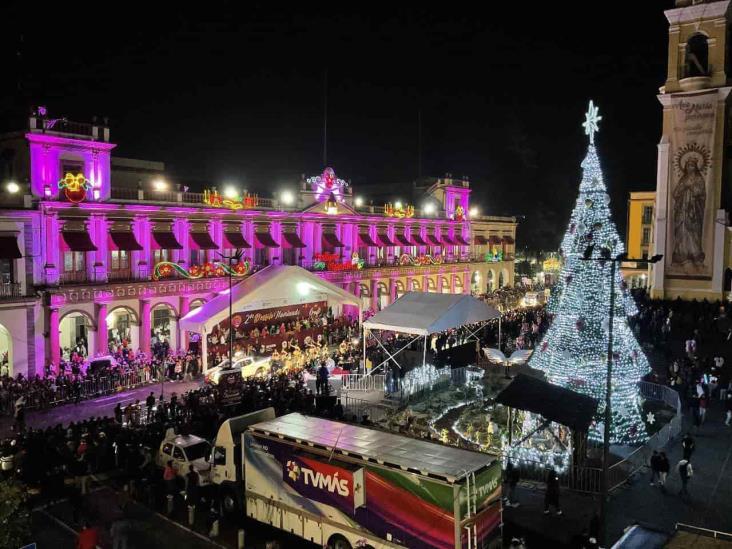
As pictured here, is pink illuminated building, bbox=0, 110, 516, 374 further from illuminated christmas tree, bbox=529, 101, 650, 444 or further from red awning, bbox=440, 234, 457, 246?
illuminated christmas tree, bbox=529, 101, 650, 444

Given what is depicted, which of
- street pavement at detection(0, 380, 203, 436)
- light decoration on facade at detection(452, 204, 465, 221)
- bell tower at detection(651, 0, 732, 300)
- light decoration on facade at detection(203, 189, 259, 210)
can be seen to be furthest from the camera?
light decoration on facade at detection(452, 204, 465, 221)

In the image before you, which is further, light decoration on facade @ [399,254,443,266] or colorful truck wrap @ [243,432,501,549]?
light decoration on facade @ [399,254,443,266]

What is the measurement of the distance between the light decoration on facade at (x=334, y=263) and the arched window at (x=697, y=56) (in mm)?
25091

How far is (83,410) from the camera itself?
2167 cm

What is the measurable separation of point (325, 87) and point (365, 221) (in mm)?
10575

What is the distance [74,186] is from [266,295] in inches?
406

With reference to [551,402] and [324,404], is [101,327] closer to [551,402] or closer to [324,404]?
[324,404]

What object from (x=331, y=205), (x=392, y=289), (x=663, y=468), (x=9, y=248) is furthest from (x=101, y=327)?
(x=392, y=289)

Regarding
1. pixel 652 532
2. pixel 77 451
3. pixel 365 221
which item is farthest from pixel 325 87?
pixel 652 532

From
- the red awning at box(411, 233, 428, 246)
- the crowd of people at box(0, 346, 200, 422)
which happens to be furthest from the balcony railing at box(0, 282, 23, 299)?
the red awning at box(411, 233, 428, 246)

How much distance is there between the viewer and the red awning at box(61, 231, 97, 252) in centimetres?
2738

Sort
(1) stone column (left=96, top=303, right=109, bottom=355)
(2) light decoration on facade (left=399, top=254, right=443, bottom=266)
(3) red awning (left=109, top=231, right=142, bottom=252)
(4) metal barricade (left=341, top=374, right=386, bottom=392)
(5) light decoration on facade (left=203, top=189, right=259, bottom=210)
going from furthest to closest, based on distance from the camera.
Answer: (2) light decoration on facade (left=399, top=254, right=443, bottom=266)
(5) light decoration on facade (left=203, top=189, right=259, bottom=210)
(3) red awning (left=109, top=231, right=142, bottom=252)
(1) stone column (left=96, top=303, right=109, bottom=355)
(4) metal barricade (left=341, top=374, right=386, bottom=392)

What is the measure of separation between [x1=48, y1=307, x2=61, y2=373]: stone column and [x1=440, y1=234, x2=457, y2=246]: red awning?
35014 millimetres

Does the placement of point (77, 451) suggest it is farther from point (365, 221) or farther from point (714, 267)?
point (714, 267)
